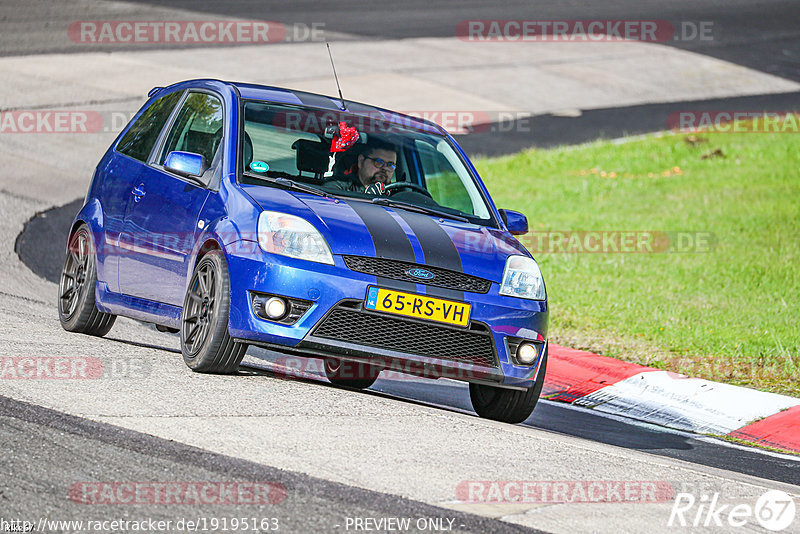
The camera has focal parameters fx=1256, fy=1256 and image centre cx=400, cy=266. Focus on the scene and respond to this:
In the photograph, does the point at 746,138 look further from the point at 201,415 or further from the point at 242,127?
the point at 201,415

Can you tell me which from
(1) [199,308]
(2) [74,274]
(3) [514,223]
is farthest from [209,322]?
(3) [514,223]

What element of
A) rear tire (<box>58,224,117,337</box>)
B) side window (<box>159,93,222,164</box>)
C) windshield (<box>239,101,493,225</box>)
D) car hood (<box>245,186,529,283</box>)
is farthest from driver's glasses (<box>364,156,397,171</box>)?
rear tire (<box>58,224,117,337</box>)

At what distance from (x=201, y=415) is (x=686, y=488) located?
2245 mm

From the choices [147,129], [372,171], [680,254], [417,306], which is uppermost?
[147,129]

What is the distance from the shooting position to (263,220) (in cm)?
661

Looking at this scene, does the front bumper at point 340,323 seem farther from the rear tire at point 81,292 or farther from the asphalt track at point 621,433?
the rear tire at point 81,292

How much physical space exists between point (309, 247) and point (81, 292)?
2.35 meters

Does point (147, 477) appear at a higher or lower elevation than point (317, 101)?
lower

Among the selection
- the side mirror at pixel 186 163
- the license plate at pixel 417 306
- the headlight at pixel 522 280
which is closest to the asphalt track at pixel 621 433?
the headlight at pixel 522 280

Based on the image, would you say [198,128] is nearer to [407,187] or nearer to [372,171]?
[372,171]

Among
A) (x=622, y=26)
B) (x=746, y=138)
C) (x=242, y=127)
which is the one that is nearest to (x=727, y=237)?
(x=746, y=138)

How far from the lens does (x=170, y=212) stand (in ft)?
24.1

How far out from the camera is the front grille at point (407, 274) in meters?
6.52

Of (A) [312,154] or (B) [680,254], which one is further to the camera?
(B) [680,254]
